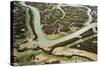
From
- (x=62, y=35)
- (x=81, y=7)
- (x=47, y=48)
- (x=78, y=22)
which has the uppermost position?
(x=81, y=7)

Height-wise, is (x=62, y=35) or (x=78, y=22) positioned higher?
(x=78, y=22)

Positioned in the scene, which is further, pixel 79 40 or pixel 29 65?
pixel 79 40

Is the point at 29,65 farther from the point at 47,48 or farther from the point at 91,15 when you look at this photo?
the point at 91,15

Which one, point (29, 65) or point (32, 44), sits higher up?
point (32, 44)

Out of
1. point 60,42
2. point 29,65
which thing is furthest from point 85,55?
point 29,65

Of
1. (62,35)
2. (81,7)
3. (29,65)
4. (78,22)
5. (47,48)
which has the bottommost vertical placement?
(29,65)

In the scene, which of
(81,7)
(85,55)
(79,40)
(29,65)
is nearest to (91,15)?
(81,7)

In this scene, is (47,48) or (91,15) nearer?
(47,48)
